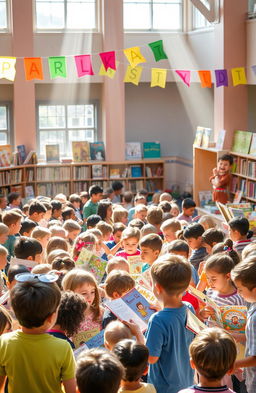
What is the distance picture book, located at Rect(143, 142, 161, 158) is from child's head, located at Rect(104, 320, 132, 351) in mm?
10708

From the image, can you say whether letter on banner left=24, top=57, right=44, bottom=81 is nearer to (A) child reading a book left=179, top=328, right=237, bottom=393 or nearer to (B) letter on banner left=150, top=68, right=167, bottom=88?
(B) letter on banner left=150, top=68, right=167, bottom=88

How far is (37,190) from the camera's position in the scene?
12.9 metres

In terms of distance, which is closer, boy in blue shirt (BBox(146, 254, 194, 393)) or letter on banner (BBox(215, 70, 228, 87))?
boy in blue shirt (BBox(146, 254, 194, 393))

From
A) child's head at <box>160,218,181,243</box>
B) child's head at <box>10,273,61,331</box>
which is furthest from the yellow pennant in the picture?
child's head at <box>10,273,61,331</box>

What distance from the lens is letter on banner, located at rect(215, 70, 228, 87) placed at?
11056mm

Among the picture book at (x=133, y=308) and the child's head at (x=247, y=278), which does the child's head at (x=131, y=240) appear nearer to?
the picture book at (x=133, y=308)

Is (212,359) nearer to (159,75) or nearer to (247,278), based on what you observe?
(247,278)

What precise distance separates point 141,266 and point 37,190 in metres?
7.77

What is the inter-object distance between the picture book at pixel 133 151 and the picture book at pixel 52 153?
1.44m

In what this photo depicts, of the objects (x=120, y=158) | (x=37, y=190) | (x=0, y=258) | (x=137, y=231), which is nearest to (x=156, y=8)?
(x=120, y=158)

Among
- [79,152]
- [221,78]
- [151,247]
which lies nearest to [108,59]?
[221,78]

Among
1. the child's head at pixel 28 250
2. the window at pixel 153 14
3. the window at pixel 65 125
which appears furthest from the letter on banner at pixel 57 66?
the child's head at pixel 28 250

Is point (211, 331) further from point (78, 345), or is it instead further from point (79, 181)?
point (79, 181)

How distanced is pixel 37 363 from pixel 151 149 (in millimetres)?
11327
